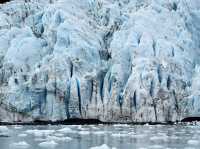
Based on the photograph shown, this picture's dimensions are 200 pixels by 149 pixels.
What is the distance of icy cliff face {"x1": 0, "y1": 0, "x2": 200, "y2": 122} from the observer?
2173 cm

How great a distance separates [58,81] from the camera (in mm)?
21906

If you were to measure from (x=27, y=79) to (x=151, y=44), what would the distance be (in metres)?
5.86

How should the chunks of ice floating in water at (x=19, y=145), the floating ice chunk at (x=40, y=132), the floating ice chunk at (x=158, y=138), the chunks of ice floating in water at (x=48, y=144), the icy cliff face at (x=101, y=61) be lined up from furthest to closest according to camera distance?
the icy cliff face at (x=101, y=61) → the floating ice chunk at (x=40, y=132) → the floating ice chunk at (x=158, y=138) → the chunks of ice floating in water at (x=48, y=144) → the chunks of ice floating in water at (x=19, y=145)

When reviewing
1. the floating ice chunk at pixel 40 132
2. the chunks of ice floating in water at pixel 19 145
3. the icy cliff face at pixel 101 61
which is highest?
the icy cliff face at pixel 101 61

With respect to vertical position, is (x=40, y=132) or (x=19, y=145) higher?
(x=40, y=132)

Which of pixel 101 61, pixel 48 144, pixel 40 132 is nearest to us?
pixel 48 144

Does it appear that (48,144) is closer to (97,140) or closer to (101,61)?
(97,140)

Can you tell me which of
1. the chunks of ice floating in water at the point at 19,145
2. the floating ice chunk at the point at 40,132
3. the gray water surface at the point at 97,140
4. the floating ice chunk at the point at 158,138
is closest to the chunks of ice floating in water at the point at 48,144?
the gray water surface at the point at 97,140

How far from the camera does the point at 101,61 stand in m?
23.1

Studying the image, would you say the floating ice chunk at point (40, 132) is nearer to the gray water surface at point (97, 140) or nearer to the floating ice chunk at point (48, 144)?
the gray water surface at point (97, 140)

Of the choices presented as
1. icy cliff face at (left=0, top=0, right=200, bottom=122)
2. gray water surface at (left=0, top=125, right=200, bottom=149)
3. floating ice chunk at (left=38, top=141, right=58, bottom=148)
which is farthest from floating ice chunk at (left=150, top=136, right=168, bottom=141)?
icy cliff face at (left=0, top=0, right=200, bottom=122)

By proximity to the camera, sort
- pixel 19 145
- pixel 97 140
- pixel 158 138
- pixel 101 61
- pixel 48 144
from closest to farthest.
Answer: pixel 19 145 → pixel 48 144 → pixel 97 140 → pixel 158 138 → pixel 101 61

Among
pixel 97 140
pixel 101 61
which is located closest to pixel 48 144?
pixel 97 140

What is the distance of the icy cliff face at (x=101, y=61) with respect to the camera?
21734mm
